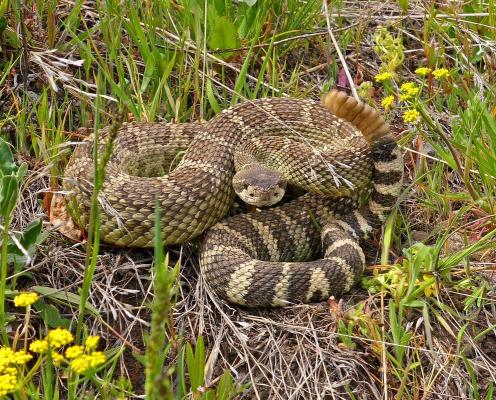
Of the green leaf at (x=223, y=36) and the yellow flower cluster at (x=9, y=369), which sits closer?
the yellow flower cluster at (x=9, y=369)

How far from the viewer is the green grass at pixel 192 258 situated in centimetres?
401

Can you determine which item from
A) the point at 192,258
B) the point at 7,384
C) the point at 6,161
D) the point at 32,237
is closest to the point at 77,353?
the point at 7,384

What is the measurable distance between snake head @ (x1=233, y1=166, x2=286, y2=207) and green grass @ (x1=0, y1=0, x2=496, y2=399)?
59cm

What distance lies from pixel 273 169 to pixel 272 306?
1.09m

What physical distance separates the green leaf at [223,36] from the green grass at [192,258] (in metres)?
0.02

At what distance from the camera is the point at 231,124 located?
17.5ft

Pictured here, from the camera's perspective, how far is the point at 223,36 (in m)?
5.74

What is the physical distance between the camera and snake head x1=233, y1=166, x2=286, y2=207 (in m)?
4.83

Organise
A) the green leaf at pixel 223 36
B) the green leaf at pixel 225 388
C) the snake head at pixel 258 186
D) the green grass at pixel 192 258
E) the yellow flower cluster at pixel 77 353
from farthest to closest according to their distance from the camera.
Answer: the green leaf at pixel 223 36
the snake head at pixel 258 186
the green grass at pixel 192 258
the green leaf at pixel 225 388
the yellow flower cluster at pixel 77 353

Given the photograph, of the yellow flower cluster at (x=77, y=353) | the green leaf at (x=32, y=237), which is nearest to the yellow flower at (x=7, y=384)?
the yellow flower cluster at (x=77, y=353)

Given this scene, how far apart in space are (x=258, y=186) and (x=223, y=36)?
1439 millimetres

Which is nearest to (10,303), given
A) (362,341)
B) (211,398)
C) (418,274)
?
(211,398)

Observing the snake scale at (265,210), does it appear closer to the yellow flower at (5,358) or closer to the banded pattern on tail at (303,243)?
the banded pattern on tail at (303,243)

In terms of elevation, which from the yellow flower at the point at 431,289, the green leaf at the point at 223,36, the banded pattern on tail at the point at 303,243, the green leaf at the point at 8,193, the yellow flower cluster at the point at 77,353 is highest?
the green leaf at the point at 223,36
